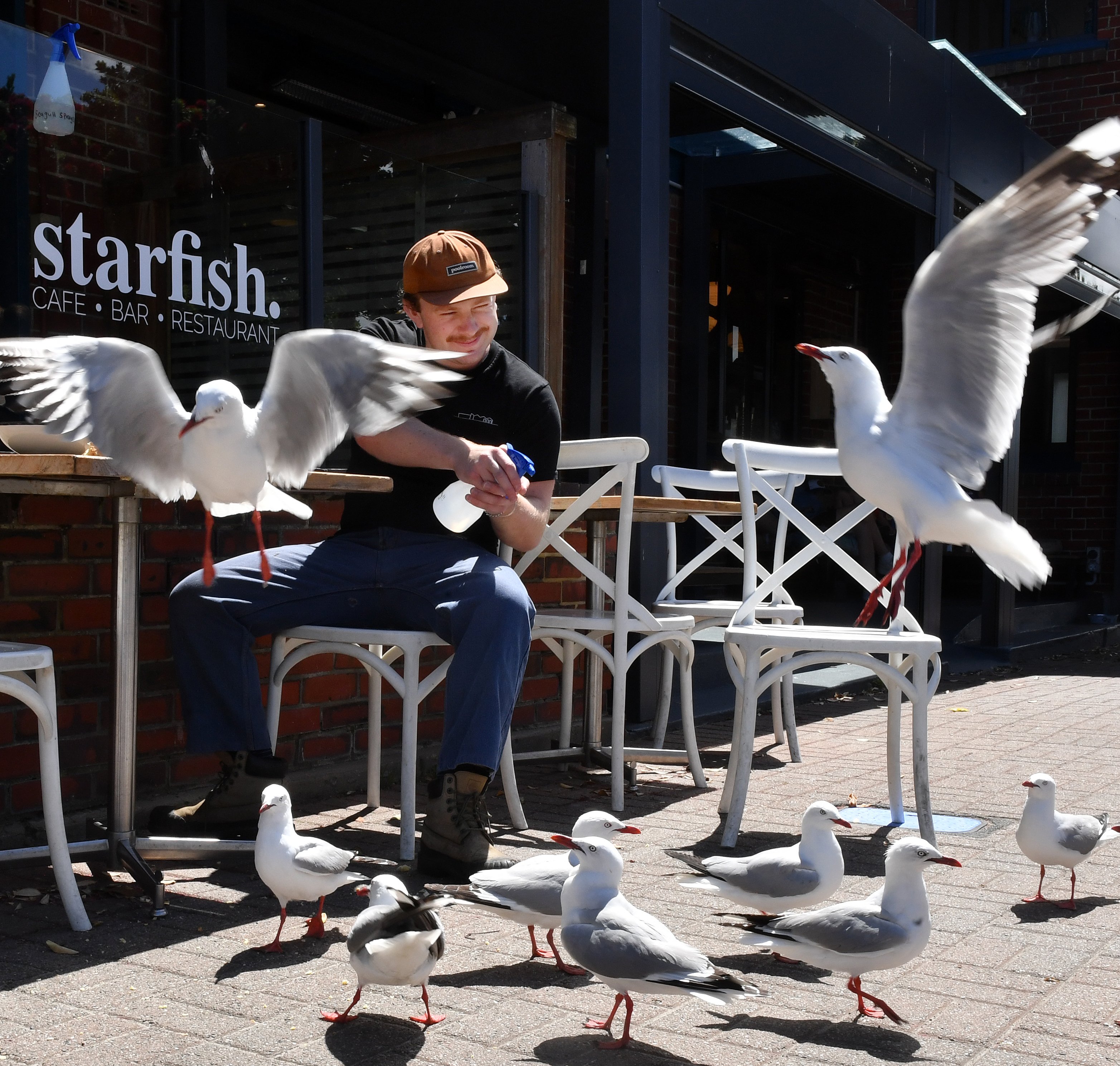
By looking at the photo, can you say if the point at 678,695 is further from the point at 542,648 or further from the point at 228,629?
the point at 228,629

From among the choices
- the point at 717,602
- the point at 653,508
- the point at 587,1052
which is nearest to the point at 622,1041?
the point at 587,1052

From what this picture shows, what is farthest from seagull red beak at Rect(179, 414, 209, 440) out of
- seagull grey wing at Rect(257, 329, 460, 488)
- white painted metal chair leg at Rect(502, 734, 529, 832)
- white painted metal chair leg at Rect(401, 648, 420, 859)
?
white painted metal chair leg at Rect(502, 734, 529, 832)

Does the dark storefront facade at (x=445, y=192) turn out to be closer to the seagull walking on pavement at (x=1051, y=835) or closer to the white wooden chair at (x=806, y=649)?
the white wooden chair at (x=806, y=649)

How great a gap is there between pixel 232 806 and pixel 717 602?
2705 mm

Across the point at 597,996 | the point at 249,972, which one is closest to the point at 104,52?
the point at 249,972

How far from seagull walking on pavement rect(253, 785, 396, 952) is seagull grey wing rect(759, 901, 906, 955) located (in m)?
0.92

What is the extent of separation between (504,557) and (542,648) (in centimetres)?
140

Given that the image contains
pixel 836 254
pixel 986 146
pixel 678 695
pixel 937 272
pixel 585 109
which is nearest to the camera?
pixel 937 272

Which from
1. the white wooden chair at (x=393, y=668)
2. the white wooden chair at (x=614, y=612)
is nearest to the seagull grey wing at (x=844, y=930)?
the white wooden chair at (x=393, y=668)

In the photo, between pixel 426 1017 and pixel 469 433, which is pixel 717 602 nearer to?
pixel 469 433

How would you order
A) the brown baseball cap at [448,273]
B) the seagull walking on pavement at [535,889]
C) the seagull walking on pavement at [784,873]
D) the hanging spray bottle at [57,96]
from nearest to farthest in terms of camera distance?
the seagull walking on pavement at [535,889] < the seagull walking on pavement at [784,873] < the brown baseball cap at [448,273] < the hanging spray bottle at [57,96]

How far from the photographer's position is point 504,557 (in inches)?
160

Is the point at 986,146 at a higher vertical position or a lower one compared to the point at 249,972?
higher

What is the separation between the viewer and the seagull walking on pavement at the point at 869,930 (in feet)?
8.00
